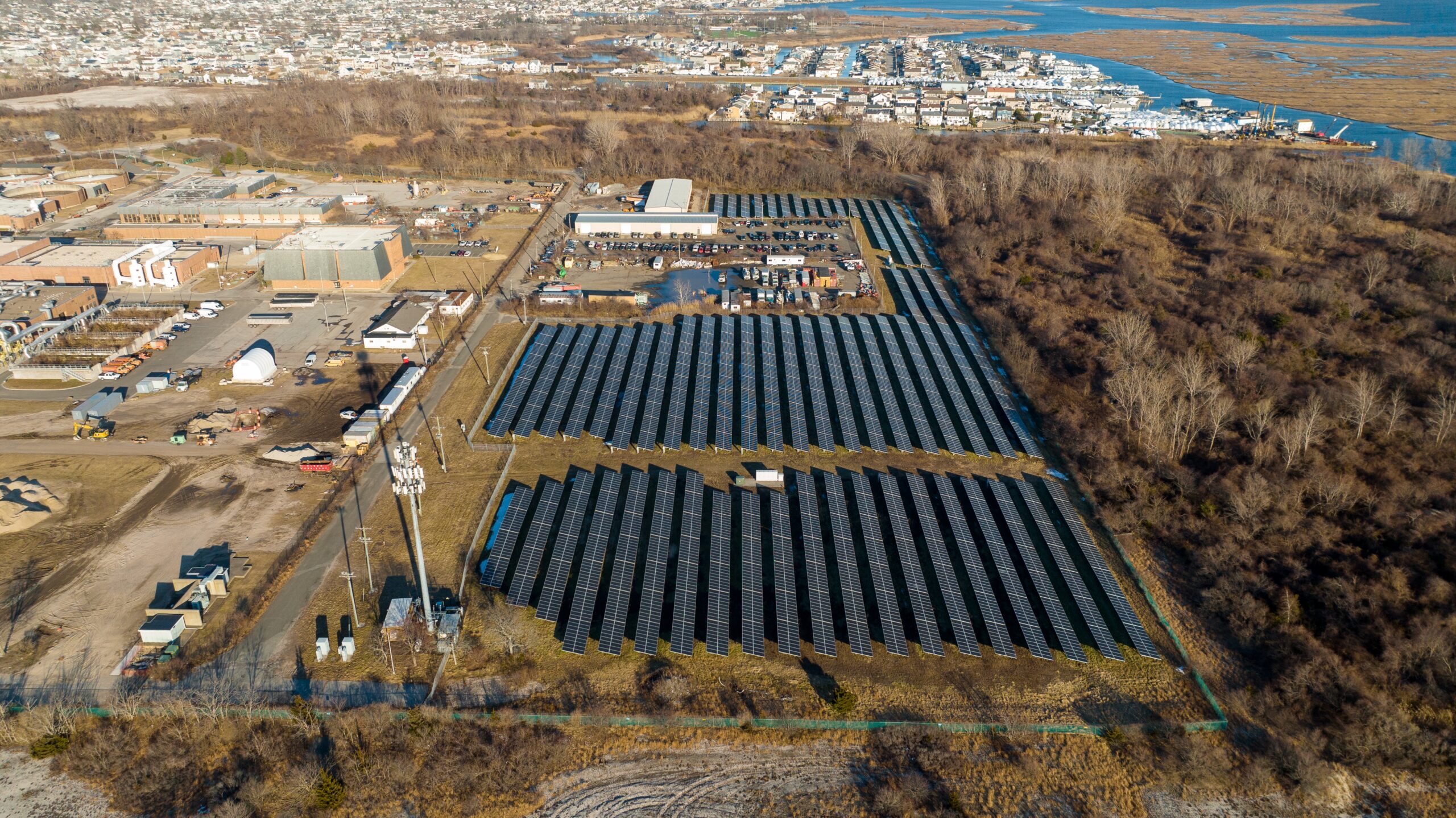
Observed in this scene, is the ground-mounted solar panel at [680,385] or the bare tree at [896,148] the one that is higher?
the bare tree at [896,148]

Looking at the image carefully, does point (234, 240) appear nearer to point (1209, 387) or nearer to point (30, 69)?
point (1209, 387)

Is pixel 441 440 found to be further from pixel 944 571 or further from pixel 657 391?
pixel 944 571

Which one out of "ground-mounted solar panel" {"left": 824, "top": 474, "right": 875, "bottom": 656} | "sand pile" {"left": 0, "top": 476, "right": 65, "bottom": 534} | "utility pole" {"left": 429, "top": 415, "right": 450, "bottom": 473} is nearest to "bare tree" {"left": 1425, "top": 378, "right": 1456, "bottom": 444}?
"ground-mounted solar panel" {"left": 824, "top": 474, "right": 875, "bottom": 656}

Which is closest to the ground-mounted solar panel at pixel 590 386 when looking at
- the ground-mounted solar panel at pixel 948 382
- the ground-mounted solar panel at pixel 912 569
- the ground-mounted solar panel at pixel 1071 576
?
the ground-mounted solar panel at pixel 912 569

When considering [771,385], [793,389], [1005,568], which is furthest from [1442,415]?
[771,385]

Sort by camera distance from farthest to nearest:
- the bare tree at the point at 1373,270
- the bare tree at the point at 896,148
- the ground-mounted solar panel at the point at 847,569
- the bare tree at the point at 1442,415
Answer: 1. the bare tree at the point at 896,148
2. the bare tree at the point at 1373,270
3. the bare tree at the point at 1442,415
4. the ground-mounted solar panel at the point at 847,569

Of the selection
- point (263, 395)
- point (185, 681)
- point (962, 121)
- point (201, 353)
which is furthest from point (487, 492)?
point (962, 121)

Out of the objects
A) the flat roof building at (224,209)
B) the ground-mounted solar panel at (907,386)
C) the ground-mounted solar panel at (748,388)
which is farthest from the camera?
the flat roof building at (224,209)

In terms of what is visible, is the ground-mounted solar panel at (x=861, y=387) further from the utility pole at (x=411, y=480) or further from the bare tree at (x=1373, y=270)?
the bare tree at (x=1373, y=270)
